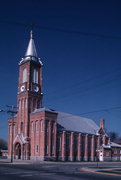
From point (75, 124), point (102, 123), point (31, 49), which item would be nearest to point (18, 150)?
point (75, 124)

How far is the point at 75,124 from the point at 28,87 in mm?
18013

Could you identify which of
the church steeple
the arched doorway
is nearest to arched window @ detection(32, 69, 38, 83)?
the church steeple

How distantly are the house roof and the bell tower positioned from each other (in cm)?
268

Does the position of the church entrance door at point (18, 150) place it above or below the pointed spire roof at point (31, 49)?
below

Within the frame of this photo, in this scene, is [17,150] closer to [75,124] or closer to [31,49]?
[75,124]

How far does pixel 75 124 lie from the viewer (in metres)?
71.9

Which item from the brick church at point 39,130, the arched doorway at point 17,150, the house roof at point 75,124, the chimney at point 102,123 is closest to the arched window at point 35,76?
the brick church at point 39,130

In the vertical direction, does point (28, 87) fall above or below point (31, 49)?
below

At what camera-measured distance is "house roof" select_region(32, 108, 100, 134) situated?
220ft

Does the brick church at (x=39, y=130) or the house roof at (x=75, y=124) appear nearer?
the brick church at (x=39, y=130)

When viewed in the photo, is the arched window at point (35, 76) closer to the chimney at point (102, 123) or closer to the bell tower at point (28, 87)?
the bell tower at point (28, 87)

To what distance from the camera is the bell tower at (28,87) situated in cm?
6238

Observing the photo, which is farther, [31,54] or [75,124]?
[75,124]

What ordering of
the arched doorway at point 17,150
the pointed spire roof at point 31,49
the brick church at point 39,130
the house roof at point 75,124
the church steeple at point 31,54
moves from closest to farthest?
the brick church at point 39,130, the arched doorway at point 17,150, the church steeple at point 31,54, the pointed spire roof at point 31,49, the house roof at point 75,124
